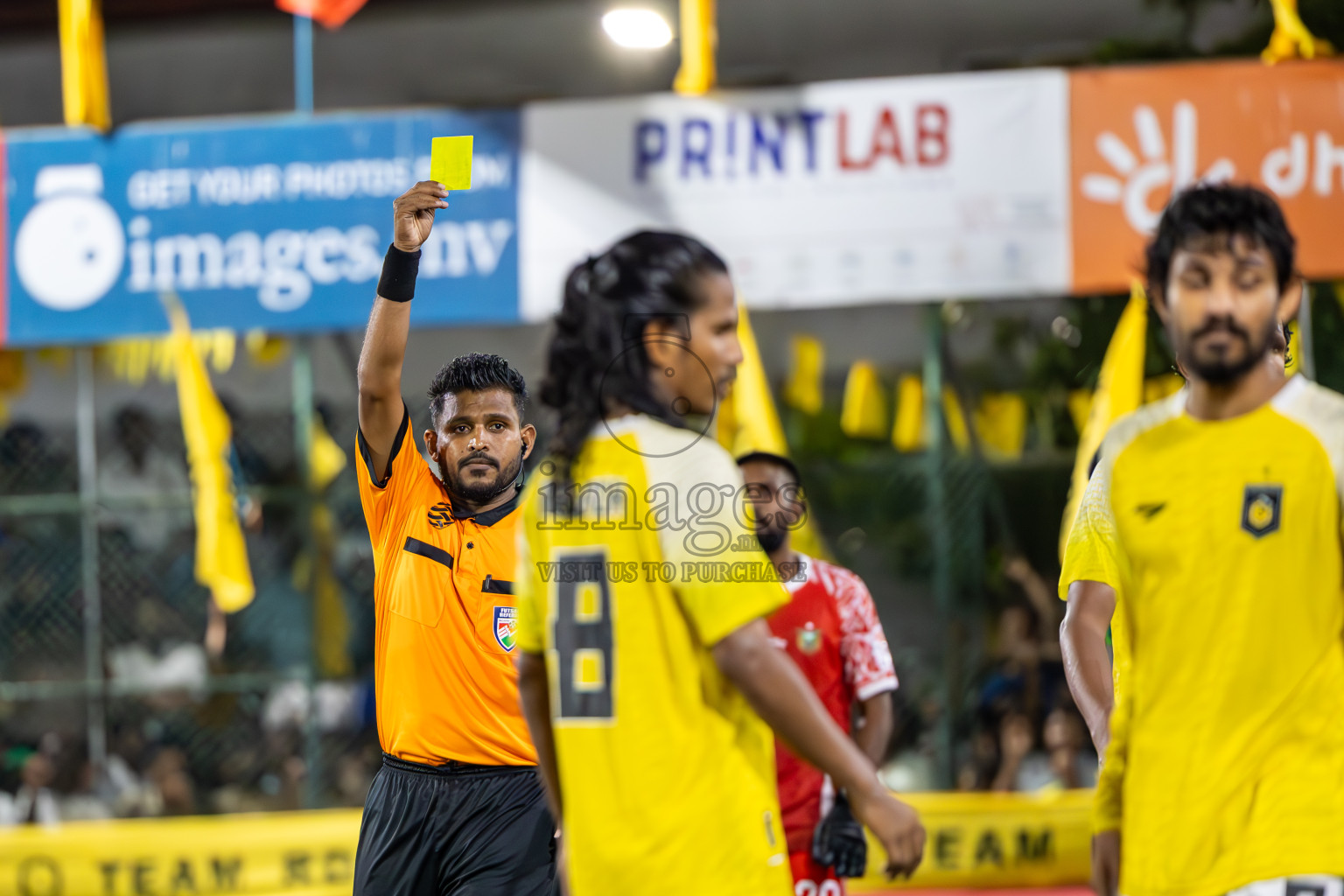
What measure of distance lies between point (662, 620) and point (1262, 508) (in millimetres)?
1055

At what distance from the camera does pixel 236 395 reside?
9680 mm

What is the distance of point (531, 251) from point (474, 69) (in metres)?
2.33

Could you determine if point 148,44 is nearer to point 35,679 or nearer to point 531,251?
point 531,251

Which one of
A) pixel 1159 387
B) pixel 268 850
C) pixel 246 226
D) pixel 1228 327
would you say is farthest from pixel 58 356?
pixel 1228 327

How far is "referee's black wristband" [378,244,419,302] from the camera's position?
11.5ft

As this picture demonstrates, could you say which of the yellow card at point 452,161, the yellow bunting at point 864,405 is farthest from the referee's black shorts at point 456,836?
the yellow bunting at point 864,405

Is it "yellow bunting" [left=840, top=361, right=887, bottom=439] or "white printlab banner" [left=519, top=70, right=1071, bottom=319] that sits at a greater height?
"white printlab banner" [left=519, top=70, right=1071, bottom=319]

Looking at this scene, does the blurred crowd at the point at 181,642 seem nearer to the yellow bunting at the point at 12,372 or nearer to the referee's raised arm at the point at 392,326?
the yellow bunting at the point at 12,372

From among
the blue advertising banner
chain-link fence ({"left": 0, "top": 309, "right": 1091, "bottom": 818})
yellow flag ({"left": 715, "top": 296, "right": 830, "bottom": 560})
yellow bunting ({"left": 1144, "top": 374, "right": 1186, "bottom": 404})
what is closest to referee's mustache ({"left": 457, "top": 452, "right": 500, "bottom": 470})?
yellow flag ({"left": 715, "top": 296, "right": 830, "bottom": 560})

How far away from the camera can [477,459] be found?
3875 mm

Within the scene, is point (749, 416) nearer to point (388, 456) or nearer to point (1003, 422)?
point (1003, 422)

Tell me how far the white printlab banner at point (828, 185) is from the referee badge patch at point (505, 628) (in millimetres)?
4500

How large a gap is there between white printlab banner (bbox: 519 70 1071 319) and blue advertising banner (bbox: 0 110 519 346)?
35 cm

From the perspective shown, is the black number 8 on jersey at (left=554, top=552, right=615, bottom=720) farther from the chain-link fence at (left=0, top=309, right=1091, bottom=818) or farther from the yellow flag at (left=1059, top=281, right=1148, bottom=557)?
the chain-link fence at (left=0, top=309, right=1091, bottom=818)
